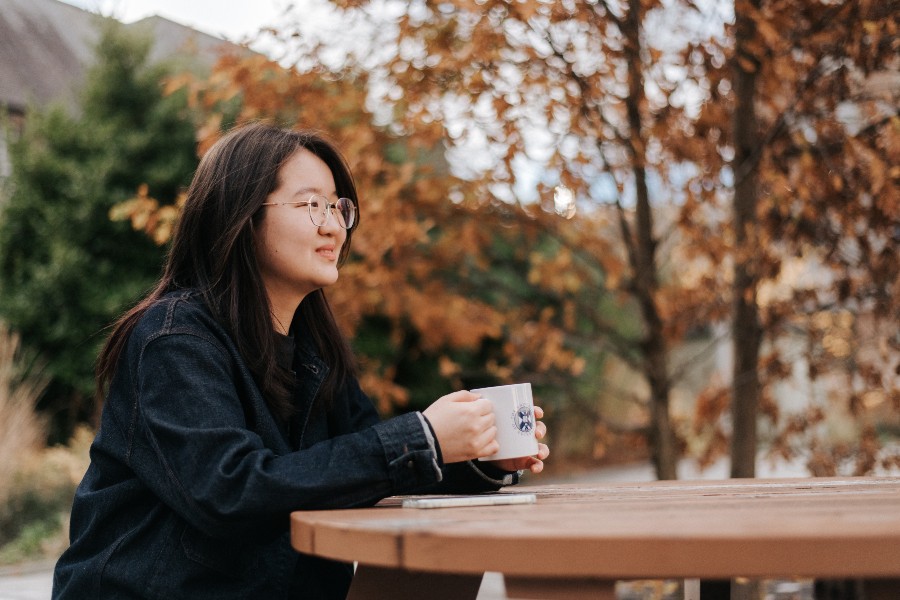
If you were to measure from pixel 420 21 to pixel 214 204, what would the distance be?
1.89m

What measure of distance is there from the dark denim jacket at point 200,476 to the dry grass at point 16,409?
427cm

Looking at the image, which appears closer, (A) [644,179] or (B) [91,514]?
(B) [91,514]

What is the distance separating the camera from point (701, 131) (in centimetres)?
363

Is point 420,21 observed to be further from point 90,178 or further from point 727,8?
point 90,178

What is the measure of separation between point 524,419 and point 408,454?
27 centimetres

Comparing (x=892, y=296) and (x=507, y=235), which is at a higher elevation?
(x=507, y=235)

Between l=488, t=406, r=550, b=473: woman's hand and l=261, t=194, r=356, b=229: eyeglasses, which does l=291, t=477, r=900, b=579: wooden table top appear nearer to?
l=488, t=406, r=550, b=473: woman's hand

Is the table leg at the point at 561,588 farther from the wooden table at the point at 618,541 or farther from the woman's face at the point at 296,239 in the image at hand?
the woman's face at the point at 296,239

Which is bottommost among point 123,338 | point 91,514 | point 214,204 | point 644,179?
point 91,514

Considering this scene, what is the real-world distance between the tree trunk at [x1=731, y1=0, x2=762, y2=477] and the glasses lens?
2017 mm

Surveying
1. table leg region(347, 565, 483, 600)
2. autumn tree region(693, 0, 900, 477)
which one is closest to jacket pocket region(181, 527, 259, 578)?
table leg region(347, 565, 483, 600)

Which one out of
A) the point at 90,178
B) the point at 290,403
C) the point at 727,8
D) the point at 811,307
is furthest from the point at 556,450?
the point at 290,403

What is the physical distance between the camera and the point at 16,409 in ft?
19.2

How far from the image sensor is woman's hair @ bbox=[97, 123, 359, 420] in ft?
5.49
